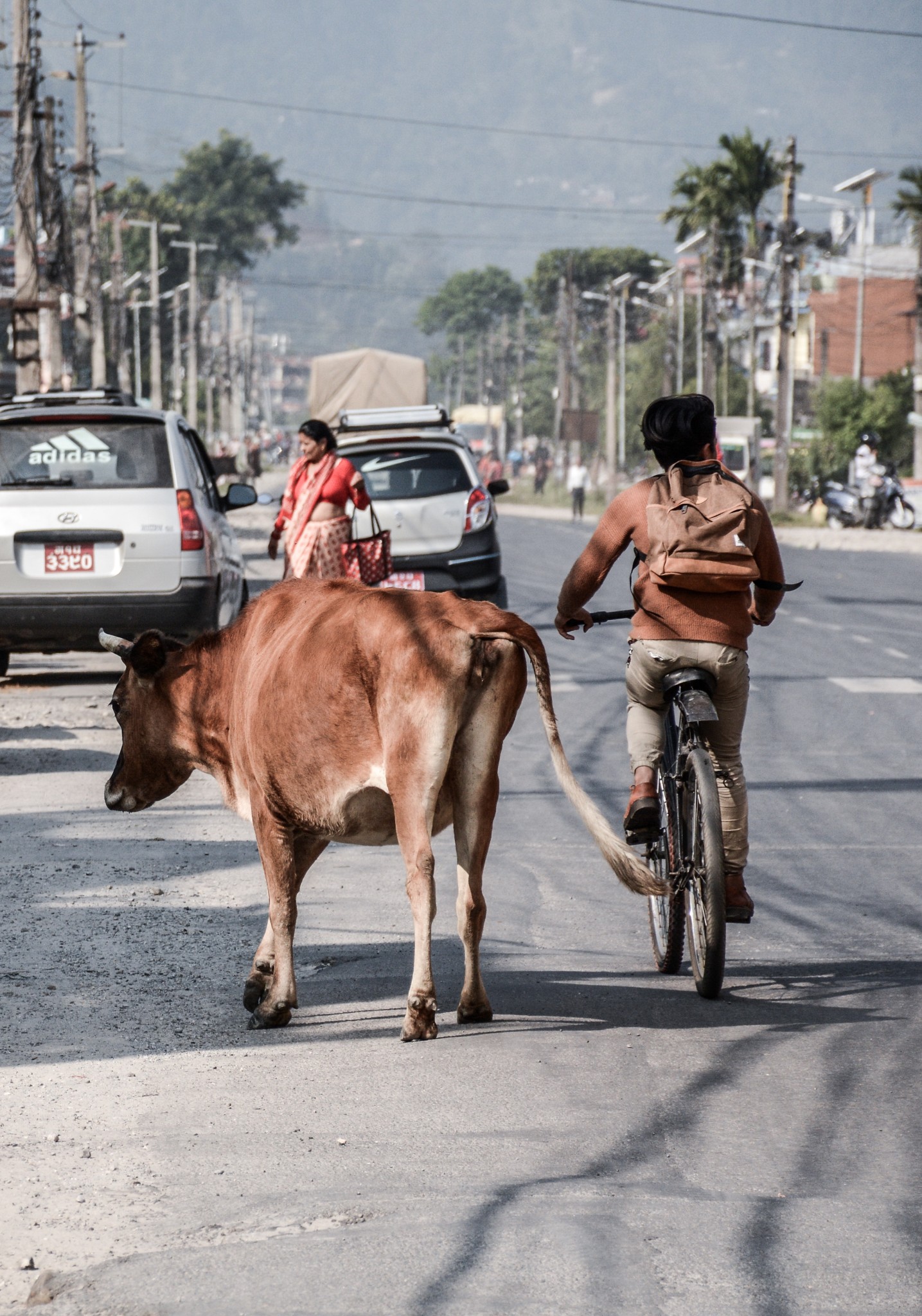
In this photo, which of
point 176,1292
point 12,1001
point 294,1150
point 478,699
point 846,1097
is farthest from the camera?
point 12,1001

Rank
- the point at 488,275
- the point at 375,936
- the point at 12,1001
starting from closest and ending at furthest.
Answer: the point at 12,1001 → the point at 375,936 → the point at 488,275

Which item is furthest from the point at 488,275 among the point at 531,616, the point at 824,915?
the point at 824,915

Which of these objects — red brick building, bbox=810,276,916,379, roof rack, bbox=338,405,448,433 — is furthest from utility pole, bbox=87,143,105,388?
red brick building, bbox=810,276,916,379

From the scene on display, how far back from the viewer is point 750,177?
60.1 metres

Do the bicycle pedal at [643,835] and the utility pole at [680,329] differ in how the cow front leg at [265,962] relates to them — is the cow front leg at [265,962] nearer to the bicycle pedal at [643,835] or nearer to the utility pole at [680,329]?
the bicycle pedal at [643,835]

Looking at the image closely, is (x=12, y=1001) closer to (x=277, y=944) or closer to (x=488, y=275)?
(x=277, y=944)

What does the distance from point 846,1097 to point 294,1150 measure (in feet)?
4.73

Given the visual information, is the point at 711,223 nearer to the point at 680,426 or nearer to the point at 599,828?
the point at 680,426

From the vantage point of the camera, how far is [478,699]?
17.5 ft

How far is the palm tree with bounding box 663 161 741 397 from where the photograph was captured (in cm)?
6156

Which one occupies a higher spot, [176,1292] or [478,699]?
[478,699]

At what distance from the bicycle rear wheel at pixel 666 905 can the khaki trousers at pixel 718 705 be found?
152 mm

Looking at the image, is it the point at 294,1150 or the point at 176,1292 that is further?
the point at 294,1150

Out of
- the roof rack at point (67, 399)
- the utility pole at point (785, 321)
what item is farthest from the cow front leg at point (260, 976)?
the utility pole at point (785, 321)
